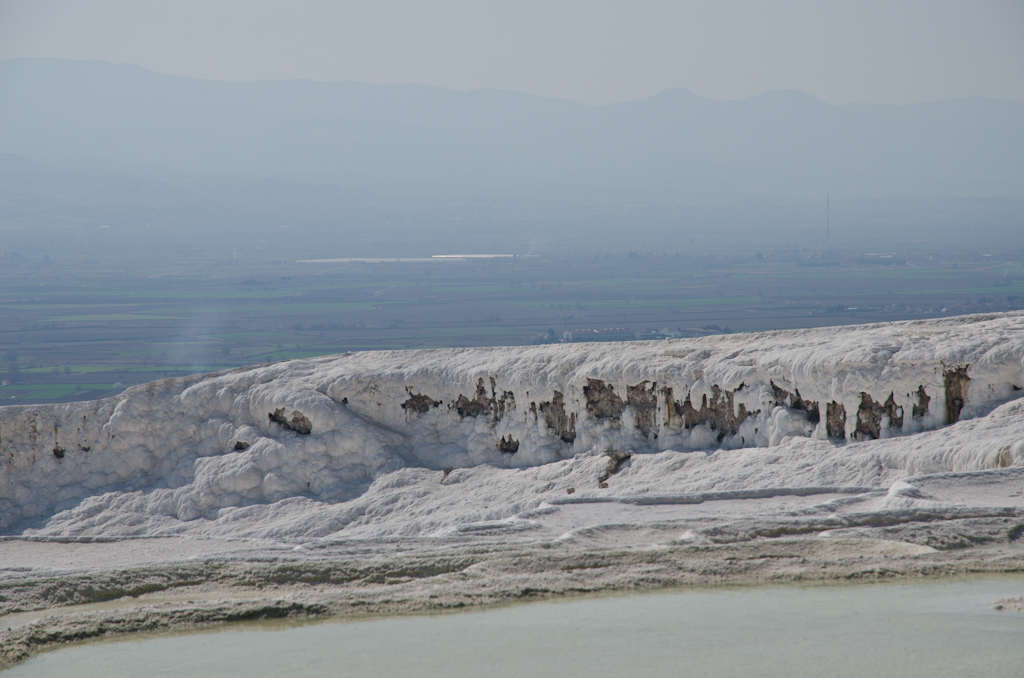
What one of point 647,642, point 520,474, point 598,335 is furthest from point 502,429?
point 598,335

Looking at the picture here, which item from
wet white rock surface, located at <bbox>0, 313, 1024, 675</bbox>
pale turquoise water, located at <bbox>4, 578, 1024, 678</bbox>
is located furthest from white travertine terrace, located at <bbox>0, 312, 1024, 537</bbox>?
pale turquoise water, located at <bbox>4, 578, 1024, 678</bbox>

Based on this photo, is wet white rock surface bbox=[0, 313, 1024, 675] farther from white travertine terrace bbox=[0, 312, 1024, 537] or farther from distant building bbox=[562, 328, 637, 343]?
distant building bbox=[562, 328, 637, 343]

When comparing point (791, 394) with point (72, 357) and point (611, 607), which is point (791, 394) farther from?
point (72, 357)

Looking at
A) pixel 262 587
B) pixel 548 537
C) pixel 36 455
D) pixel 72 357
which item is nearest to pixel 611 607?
pixel 548 537

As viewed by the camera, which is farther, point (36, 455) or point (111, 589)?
point (36, 455)

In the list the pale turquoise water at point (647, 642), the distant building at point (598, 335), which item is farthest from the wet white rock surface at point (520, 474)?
the distant building at point (598, 335)

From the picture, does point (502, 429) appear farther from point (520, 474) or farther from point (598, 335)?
point (598, 335)

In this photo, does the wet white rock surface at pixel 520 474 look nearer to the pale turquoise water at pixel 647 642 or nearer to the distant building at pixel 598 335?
the pale turquoise water at pixel 647 642
